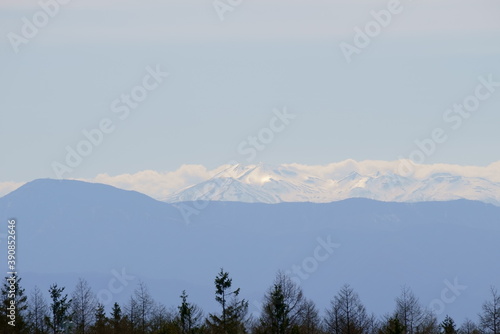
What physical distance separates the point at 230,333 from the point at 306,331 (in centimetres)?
1608

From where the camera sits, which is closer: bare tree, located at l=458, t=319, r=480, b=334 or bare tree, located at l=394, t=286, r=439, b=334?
bare tree, located at l=394, t=286, r=439, b=334

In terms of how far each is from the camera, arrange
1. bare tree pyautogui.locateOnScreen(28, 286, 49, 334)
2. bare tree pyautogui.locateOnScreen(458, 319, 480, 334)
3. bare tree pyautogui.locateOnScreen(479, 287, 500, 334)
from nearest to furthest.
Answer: bare tree pyautogui.locateOnScreen(479, 287, 500, 334) < bare tree pyautogui.locateOnScreen(28, 286, 49, 334) < bare tree pyautogui.locateOnScreen(458, 319, 480, 334)

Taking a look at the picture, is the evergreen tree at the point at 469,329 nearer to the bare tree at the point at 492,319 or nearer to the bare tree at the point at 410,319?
the bare tree at the point at 492,319

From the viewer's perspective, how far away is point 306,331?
87000mm

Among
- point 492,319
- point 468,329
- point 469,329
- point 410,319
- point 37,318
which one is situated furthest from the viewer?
point 469,329

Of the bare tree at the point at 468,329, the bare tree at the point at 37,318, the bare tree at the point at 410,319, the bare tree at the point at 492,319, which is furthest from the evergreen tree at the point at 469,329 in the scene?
the bare tree at the point at 37,318

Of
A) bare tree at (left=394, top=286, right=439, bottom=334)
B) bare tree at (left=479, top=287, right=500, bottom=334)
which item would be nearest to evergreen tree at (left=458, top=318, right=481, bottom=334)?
bare tree at (left=479, top=287, right=500, bottom=334)

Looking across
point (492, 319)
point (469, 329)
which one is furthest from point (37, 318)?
point (469, 329)

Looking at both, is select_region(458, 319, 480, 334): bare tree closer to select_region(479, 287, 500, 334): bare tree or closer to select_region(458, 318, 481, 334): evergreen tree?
select_region(458, 318, 481, 334): evergreen tree

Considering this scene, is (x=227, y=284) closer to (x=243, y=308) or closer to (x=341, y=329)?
(x=243, y=308)

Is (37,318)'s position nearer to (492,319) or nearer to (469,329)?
(492,319)

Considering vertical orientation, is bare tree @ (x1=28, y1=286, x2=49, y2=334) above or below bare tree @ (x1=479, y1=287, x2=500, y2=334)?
above

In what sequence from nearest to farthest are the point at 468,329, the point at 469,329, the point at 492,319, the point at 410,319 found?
1. the point at 492,319
2. the point at 410,319
3. the point at 468,329
4. the point at 469,329

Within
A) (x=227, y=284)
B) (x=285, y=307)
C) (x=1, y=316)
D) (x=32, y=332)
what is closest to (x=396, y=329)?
(x=285, y=307)
